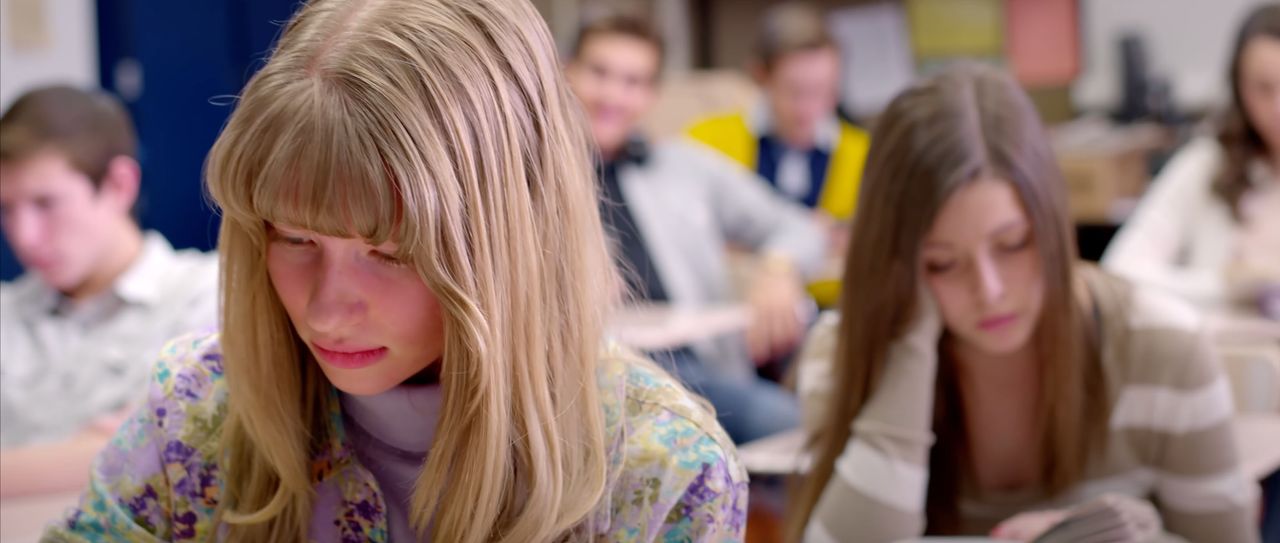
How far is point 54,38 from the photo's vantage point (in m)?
3.83

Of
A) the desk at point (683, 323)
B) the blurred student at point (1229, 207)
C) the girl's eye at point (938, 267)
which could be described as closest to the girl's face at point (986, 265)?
the girl's eye at point (938, 267)

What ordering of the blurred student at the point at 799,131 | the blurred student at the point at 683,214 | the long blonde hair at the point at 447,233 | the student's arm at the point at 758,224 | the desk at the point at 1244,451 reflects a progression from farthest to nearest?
the blurred student at the point at 799,131, the student's arm at the point at 758,224, the blurred student at the point at 683,214, the desk at the point at 1244,451, the long blonde hair at the point at 447,233

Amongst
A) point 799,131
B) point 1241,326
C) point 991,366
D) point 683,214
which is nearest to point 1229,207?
point 1241,326

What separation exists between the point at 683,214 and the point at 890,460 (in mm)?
1776

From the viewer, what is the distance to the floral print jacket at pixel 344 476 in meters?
0.97

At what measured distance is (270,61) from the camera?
2.95 ft

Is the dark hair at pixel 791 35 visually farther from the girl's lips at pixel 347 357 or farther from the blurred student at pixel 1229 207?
the girl's lips at pixel 347 357

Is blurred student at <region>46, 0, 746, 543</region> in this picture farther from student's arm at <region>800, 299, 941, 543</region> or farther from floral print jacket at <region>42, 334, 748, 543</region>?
student's arm at <region>800, 299, 941, 543</region>

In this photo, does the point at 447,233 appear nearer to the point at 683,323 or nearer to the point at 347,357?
the point at 347,357

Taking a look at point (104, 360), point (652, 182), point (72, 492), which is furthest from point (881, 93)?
point (72, 492)

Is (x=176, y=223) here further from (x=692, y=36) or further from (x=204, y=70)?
(x=692, y=36)

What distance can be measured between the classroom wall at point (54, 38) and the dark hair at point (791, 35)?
6.48 ft

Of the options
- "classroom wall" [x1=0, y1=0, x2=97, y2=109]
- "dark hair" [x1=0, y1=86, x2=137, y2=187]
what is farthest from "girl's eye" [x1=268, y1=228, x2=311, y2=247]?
"classroom wall" [x1=0, y1=0, x2=97, y2=109]

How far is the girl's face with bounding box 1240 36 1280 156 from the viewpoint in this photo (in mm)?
2535
